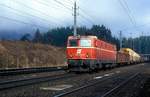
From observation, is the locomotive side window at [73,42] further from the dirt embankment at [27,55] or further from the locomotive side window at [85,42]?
the dirt embankment at [27,55]

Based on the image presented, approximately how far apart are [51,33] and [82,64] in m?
121

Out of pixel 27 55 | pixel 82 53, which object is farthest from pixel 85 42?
pixel 27 55

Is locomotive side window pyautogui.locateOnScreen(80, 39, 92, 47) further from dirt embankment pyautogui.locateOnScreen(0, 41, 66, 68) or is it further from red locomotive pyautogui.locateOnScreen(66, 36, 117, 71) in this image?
dirt embankment pyautogui.locateOnScreen(0, 41, 66, 68)

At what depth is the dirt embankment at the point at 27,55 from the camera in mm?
49969

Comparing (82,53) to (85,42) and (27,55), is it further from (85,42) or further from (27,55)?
(27,55)

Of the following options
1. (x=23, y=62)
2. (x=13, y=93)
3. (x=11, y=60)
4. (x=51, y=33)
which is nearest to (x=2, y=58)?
(x=11, y=60)

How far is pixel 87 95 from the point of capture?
17.0 m

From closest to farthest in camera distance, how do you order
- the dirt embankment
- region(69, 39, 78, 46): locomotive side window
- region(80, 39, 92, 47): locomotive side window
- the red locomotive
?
the red locomotive
region(80, 39, 92, 47): locomotive side window
region(69, 39, 78, 46): locomotive side window
the dirt embankment

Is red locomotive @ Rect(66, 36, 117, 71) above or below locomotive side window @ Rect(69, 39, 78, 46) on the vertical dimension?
below

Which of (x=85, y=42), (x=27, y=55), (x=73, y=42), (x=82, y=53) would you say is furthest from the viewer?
(x=27, y=55)

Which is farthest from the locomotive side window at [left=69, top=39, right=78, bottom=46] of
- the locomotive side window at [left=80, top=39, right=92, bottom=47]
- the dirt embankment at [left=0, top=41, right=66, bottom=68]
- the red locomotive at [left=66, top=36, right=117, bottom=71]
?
the dirt embankment at [left=0, top=41, right=66, bottom=68]

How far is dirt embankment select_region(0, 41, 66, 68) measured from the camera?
49969 mm

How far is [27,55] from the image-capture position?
5922cm

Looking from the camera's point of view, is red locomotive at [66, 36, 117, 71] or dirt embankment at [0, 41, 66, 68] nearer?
red locomotive at [66, 36, 117, 71]
